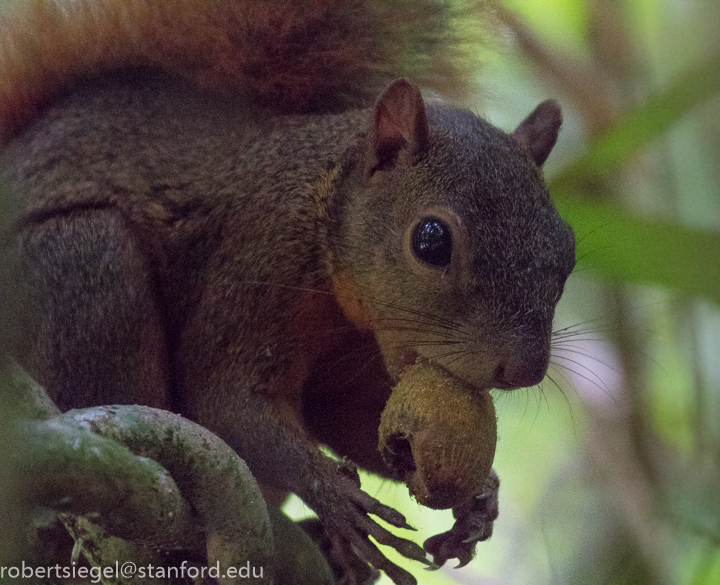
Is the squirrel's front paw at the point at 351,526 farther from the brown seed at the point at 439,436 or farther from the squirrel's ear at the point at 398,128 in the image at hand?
the squirrel's ear at the point at 398,128

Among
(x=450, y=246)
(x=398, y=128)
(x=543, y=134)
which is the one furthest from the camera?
(x=543, y=134)

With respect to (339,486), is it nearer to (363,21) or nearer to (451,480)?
(451,480)

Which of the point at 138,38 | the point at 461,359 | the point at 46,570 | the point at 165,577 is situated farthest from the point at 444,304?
the point at 138,38

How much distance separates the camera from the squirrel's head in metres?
1.17

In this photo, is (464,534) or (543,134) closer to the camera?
(464,534)

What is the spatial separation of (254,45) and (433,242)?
62cm

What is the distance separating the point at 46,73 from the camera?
149 cm

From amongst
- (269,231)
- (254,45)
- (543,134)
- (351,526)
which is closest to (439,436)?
(351,526)

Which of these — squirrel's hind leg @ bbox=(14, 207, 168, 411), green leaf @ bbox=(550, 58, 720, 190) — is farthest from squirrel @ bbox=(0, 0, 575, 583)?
green leaf @ bbox=(550, 58, 720, 190)

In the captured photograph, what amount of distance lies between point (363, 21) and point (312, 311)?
2.11ft

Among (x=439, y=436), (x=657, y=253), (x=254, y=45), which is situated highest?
(x=254, y=45)

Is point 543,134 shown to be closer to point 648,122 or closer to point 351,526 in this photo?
point 648,122

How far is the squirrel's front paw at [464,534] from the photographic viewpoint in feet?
4.18

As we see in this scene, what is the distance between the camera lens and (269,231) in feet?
4.61
